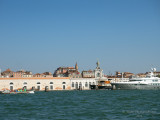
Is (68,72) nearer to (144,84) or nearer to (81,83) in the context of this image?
(81,83)

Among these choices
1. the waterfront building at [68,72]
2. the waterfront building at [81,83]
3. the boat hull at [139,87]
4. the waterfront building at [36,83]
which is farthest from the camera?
the waterfront building at [68,72]

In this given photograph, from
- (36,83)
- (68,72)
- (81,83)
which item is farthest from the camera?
(68,72)

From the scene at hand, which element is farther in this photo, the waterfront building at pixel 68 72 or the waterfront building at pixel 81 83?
the waterfront building at pixel 68 72

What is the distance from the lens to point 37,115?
2311cm

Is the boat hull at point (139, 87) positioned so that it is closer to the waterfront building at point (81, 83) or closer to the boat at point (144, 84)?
the boat at point (144, 84)

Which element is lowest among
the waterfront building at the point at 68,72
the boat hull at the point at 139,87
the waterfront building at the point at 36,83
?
the boat hull at the point at 139,87

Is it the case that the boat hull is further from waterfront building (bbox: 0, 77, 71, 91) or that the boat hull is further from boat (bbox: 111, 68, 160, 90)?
waterfront building (bbox: 0, 77, 71, 91)

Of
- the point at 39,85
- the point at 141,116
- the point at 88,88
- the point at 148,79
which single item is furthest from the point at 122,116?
the point at 88,88

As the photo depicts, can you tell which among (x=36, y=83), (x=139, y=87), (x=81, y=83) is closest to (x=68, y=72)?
(x=81, y=83)

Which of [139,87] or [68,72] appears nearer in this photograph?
[139,87]

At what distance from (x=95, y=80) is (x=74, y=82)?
9078 mm

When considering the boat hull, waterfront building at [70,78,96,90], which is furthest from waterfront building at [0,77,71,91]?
the boat hull

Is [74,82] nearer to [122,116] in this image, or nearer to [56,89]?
[56,89]

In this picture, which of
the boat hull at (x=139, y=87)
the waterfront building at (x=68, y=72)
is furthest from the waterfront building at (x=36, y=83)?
the waterfront building at (x=68, y=72)
